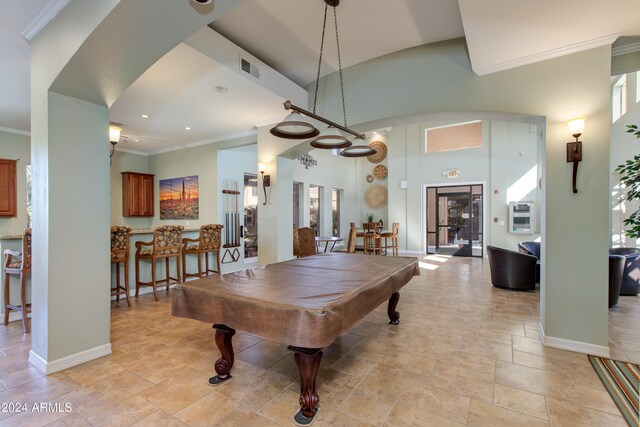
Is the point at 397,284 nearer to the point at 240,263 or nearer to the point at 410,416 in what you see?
the point at 410,416

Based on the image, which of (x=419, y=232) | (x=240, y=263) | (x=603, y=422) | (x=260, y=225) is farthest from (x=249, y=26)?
(x=419, y=232)

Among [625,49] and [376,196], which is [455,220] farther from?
[625,49]

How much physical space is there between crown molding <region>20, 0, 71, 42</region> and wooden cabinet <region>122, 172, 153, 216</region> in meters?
4.78

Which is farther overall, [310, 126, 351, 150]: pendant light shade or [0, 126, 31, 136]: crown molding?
[0, 126, 31, 136]: crown molding

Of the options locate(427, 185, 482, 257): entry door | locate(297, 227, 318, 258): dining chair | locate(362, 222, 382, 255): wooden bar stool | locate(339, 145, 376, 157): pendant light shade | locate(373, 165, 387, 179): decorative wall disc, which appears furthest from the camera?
locate(373, 165, 387, 179): decorative wall disc

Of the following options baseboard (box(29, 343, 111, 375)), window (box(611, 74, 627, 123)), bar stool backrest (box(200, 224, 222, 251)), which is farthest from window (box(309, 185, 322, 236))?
window (box(611, 74, 627, 123))

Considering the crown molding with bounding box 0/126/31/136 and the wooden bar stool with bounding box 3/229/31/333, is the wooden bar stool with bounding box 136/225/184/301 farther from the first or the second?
the crown molding with bounding box 0/126/31/136

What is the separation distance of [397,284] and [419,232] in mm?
7015

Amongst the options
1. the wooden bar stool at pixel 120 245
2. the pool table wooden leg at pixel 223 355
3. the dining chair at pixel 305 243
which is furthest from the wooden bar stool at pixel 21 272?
the dining chair at pixel 305 243

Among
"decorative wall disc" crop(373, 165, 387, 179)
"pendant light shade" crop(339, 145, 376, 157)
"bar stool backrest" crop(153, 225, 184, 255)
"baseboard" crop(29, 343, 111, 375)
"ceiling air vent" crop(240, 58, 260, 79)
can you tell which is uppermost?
"ceiling air vent" crop(240, 58, 260, 79)

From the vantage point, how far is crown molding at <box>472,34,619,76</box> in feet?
8.73

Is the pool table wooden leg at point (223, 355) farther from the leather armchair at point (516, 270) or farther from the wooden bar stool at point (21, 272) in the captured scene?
the leather armchair at point (516, 270)

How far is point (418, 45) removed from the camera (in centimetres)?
373

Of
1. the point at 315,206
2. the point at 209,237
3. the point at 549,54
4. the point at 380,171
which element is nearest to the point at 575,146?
the point at 549,54
